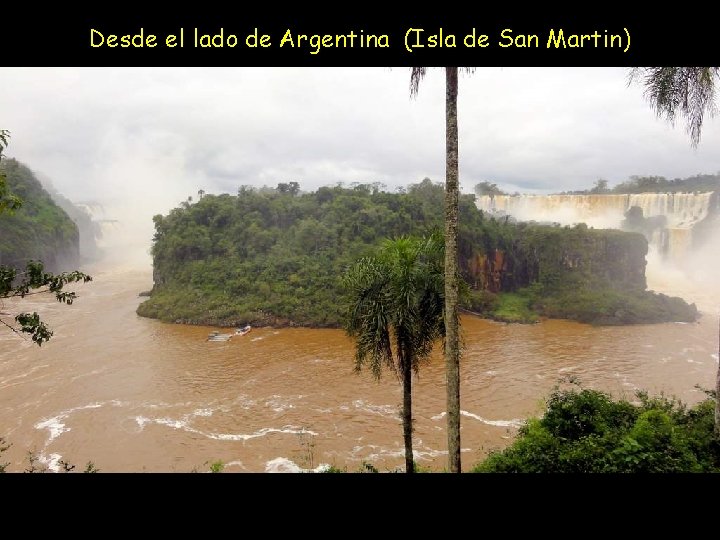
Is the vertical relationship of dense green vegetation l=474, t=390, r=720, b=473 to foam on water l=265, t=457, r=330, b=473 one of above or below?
above

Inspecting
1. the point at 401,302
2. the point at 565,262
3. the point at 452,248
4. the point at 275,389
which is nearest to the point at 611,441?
the point at 401,302

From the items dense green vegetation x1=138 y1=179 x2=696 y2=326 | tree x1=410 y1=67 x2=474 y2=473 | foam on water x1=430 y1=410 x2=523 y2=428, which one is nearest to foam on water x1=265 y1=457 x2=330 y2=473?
foam on water x1=430 y1=410 x2=523 y2=428

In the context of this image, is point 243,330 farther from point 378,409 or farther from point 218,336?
point 378,409

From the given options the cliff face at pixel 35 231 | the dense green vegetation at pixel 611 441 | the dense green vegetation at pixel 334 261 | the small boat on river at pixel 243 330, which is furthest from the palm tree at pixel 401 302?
the cliff face at pixel 35 231

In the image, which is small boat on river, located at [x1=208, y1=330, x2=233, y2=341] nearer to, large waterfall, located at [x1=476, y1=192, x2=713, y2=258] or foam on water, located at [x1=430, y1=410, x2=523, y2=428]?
foam on water, located at [x1=430, y1=410, x2=523, y2=428]
